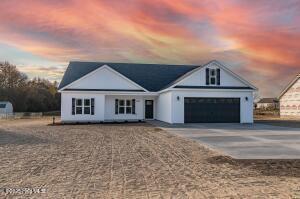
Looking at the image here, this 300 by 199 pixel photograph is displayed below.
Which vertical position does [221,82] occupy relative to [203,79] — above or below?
below

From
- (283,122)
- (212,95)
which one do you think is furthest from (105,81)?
(283,122)

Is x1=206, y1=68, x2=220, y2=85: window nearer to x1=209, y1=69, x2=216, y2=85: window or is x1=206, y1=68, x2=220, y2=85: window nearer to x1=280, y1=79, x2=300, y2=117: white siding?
x1=209, y1=69, x2=216, y2=85: window

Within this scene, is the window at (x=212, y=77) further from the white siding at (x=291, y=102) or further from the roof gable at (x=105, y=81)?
the white siding at (x=291, y=102)

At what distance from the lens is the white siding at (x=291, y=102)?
44.7 meters

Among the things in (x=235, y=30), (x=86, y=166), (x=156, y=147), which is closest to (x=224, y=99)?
(x=235, y=30)

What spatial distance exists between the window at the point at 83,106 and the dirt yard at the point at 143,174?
1749 cm

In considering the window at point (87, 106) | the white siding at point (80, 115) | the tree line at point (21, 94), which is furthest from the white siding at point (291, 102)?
the tree line at point (21, 94)

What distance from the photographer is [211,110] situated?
96.3 feet

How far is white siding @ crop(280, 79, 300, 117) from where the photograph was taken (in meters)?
44.7

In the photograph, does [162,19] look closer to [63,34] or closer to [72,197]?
[63,34]

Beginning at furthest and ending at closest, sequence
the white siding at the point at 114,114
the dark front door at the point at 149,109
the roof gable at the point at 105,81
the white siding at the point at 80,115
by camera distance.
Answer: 1. the dark front door at the point at 149,109
2. the white siding at the point at 114,114
3. the roof gable at the point at 105,81
4. the white siding at the point at 80,115

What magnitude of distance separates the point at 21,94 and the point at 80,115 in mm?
35385

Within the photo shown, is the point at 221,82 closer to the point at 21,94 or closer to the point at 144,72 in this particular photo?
the point at 144,72

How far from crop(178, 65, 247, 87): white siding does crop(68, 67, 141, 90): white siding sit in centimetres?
522
